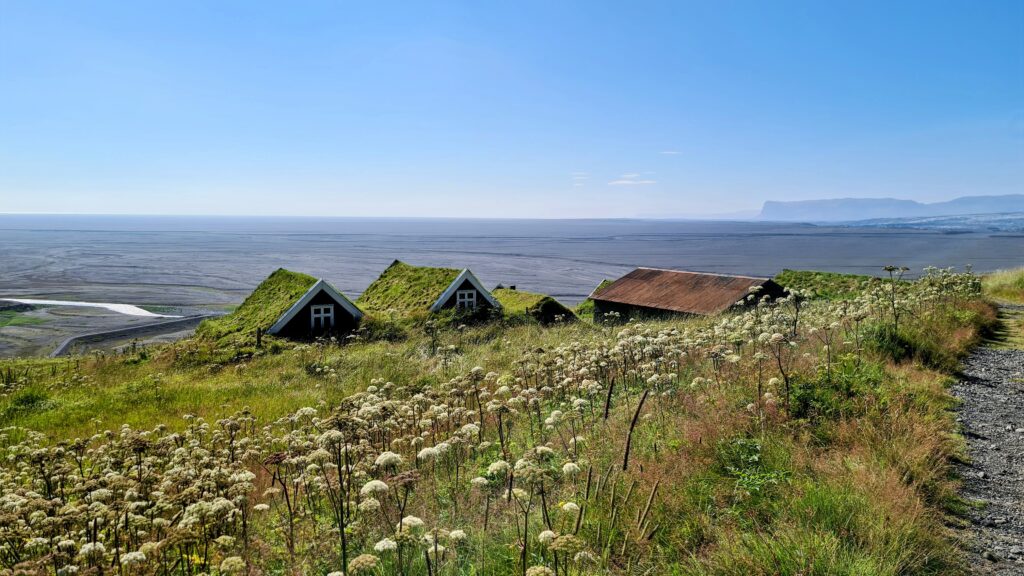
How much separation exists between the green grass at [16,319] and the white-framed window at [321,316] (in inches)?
1826

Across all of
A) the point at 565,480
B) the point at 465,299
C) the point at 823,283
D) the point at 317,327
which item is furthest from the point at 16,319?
the point at 823,283

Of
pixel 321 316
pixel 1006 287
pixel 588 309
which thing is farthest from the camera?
pixel 588 309

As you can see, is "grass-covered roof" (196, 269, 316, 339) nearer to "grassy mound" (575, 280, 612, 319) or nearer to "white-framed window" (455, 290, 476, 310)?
"white-framed window" (455, 290, 476, 310)

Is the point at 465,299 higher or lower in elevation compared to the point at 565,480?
lower

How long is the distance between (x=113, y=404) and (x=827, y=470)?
16.4 metres

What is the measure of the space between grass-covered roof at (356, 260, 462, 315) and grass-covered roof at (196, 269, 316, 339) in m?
4.49

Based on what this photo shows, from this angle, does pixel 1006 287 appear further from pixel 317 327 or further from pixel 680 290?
pixel 317 327

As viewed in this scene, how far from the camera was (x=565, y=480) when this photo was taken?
6.57 meters

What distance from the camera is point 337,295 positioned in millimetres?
27281

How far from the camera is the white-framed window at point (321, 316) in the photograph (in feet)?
87.4

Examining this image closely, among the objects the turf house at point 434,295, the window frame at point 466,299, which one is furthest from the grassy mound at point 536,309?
the window frame at point 466,299

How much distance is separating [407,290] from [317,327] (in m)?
6.56

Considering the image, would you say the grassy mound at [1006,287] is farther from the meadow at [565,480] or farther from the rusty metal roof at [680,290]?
the meadow at [565,480]

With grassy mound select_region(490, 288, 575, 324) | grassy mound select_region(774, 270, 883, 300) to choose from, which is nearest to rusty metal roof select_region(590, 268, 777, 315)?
grassy mound select_region(774, 270, 883, 300)
